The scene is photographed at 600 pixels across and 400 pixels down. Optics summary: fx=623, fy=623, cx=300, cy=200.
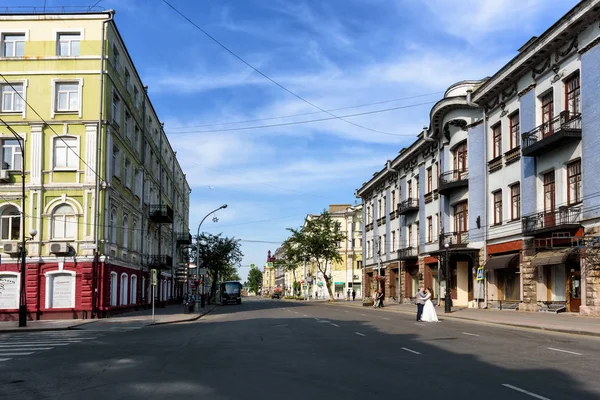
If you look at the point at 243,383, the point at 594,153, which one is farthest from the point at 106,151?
the point at 243,383

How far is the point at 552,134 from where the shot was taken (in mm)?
29000

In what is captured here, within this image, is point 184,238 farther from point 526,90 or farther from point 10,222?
point 526,90

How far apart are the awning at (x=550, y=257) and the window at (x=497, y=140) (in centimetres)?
813

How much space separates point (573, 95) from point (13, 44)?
2909 centimetres

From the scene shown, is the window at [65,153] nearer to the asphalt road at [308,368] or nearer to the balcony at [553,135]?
the asphalt road at [308,368]

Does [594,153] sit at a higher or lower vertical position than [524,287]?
higher

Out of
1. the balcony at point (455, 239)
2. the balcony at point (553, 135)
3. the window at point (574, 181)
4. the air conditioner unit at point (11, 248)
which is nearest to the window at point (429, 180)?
the balcony at point (455, 239)

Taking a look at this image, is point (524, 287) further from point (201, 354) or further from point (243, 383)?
point (243, 383)

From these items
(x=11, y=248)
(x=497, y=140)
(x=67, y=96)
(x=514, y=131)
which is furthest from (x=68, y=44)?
(x=497, y=140)

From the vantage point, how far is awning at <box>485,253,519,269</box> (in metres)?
34.0

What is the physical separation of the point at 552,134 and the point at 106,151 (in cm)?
2270

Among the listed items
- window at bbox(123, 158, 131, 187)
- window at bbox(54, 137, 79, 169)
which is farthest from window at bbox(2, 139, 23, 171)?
window at bbox(123, 158, 131, 187)

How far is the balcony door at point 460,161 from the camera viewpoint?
139 feet

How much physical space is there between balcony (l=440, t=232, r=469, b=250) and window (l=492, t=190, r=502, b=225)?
353cm
